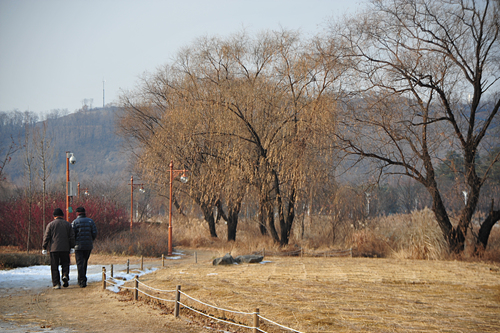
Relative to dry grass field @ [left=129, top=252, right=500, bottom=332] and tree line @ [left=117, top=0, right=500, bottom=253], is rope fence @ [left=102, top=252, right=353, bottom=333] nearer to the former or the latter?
dry grass field @ [left=129, top=252, right=500, bottom=332]

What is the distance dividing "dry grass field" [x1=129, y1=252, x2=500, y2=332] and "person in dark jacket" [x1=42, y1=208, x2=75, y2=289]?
203 centimetres

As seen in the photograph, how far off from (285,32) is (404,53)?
6467 mm

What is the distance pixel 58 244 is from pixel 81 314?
321 cm

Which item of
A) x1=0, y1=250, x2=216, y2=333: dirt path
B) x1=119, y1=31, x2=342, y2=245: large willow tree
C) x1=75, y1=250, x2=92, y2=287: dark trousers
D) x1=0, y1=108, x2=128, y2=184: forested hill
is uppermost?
x1=0, y1=108, x2=128, y2=184: forested hill

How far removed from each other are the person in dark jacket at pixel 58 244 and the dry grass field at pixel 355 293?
2026 millimetres

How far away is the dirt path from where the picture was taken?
23.1ft

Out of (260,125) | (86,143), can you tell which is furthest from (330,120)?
(86,143)

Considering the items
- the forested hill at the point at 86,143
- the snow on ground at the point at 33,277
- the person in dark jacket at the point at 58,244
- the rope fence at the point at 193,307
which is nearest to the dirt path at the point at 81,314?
the rope fence at the point at 193,307

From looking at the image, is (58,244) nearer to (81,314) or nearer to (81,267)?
(81,267)

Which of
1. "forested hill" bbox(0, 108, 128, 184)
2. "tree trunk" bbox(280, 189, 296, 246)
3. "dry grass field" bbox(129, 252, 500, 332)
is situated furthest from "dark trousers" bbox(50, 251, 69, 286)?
"forested hill" bbox(0, 108, 128, 184)

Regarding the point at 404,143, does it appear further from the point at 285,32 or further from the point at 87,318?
the point at 87,318

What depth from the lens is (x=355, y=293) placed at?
30.5ft

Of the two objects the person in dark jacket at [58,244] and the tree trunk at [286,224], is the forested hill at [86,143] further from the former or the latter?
the person in dark jacket at [58,244]

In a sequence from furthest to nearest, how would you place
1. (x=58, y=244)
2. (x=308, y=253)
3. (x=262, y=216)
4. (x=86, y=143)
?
(x=86, y=143), (x=262, y=216), (x=308, y=253), (x=58, y=244)
